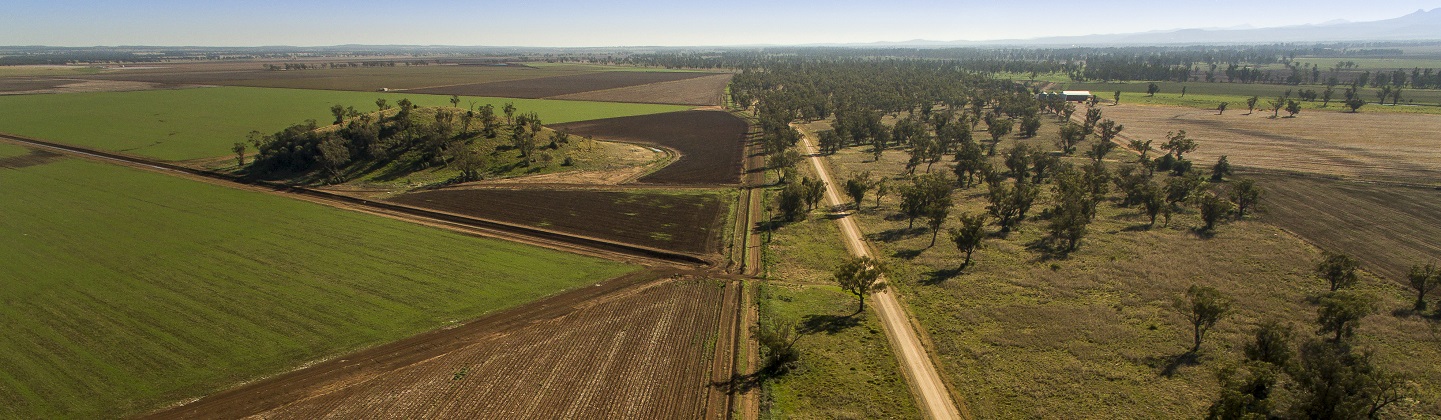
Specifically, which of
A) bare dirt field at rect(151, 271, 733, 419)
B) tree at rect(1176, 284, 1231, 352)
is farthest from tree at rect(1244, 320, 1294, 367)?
bare dirt field at rect(151, 271, 733, 419)

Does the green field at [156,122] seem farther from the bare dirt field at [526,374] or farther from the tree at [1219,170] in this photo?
the tree at [1219,170]

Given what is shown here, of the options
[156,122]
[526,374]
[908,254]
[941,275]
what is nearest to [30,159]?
[156,122]

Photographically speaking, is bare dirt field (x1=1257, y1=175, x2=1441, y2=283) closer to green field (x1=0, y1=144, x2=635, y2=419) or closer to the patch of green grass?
the patch of green grass

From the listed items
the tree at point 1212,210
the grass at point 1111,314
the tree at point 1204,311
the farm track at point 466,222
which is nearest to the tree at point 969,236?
the grass at point 1111,314

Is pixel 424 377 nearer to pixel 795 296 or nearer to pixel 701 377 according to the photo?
pixel 701 377

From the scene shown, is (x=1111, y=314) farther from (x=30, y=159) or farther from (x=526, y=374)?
(x=30, y=159)

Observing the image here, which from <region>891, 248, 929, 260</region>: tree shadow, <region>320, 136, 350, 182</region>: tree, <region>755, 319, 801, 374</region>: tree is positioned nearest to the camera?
<region>755, 319, 801, 374</region>: tree

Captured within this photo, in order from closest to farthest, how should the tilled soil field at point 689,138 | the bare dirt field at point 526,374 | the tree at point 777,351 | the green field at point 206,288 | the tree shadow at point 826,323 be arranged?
the bare dirt field at point 526,374 → the green field at point 206,288 → the tree at point 777,351 → the tree shadow at point 826,323 → the tilled soil field at point 689,138
